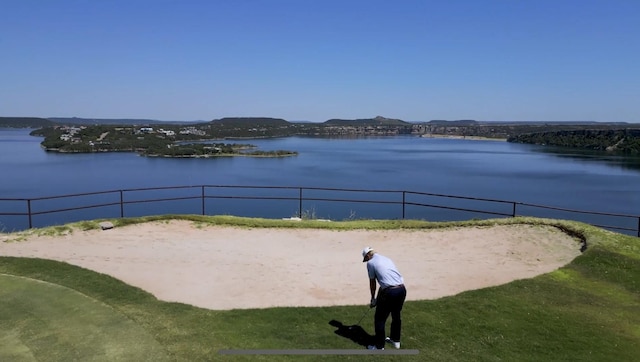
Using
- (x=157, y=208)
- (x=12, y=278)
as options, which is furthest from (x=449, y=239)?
(x=157, y=208)

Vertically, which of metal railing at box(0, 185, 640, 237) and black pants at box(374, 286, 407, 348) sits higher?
black pants at box(374, 286, 407, 348)

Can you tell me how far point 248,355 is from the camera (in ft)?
21.7

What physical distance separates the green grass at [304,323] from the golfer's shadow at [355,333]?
14cm

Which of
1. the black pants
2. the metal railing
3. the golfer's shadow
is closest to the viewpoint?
the black pants

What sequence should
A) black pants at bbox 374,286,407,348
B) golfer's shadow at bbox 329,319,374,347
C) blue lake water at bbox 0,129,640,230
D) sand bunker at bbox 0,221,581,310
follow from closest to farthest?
black pants at bbox 374,286,407,348, golfer's shadow at bbox 329,319,374,347, sand bunker at bbox 0,221,581,310, blue lake water at bbox 0,129,640,230

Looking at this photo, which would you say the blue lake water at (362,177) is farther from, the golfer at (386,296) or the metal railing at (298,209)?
the golfer at (386,296)

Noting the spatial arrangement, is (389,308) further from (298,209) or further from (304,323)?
(298,209)

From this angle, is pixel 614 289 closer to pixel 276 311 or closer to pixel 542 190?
pixel 276 311

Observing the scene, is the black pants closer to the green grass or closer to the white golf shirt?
the white golf shirt

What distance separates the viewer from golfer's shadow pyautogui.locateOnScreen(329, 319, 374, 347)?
7.25m

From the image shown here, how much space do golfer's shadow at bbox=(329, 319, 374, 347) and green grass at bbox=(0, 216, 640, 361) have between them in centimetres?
14

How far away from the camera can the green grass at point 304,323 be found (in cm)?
680

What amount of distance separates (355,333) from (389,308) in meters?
1.04

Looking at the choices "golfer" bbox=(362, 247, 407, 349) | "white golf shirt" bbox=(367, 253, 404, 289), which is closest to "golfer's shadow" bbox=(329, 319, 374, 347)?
"golfer" bbox=(362, 247, 407, 349)
